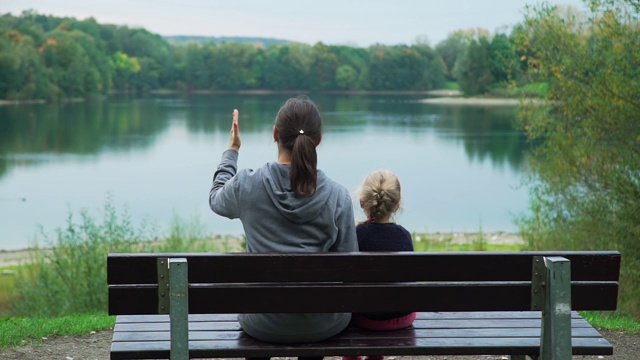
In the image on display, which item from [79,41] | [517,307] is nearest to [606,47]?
[517,307]

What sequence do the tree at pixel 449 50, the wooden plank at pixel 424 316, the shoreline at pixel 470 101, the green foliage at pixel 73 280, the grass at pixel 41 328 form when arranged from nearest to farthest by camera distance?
the wooden plank at pixel 424 316
the grass at pixel 41 328
the green foliage at pixel 73 280
the shoreline at pixel 470 101
the tree at pixel 449 50

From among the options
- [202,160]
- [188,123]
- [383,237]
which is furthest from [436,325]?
[188,123]

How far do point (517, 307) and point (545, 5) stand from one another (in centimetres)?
1048

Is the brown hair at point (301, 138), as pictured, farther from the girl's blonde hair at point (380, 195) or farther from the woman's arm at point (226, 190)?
the girl's blonde hair at point (380, 195)

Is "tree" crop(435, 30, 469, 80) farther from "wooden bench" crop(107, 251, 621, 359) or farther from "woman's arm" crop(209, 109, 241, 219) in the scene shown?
"wooden bench" crop(107, 251, 621, 359)

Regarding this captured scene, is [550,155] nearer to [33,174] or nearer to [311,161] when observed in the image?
[311,161]

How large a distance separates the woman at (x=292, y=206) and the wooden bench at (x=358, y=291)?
3.1 inches

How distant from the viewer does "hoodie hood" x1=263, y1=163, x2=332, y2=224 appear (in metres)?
3.30

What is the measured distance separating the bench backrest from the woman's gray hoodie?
16 centimetres

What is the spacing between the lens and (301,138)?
3.32 meters

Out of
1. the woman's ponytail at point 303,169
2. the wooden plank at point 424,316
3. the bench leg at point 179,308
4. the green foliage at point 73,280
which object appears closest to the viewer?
the bench leg at point 179,308

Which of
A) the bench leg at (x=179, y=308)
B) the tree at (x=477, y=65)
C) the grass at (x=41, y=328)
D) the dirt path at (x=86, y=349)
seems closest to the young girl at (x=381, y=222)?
the bench leg at (x=179, y=308)

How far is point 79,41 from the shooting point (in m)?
77.9

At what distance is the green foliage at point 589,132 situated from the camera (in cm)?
→ 1047
